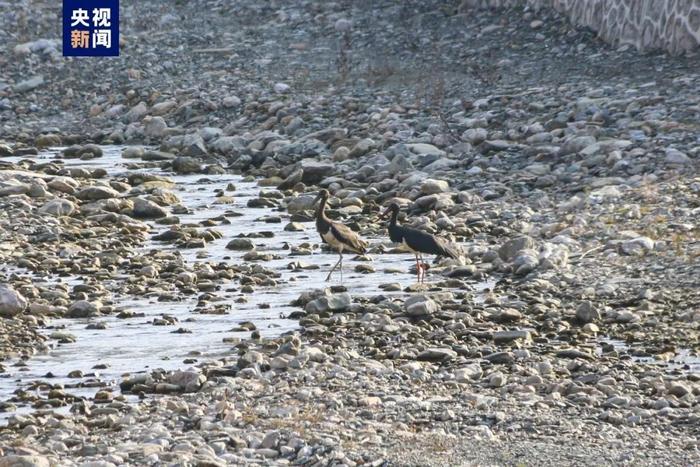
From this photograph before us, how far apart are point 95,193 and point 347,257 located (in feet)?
13.7

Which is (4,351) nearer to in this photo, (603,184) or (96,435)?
(96,435)

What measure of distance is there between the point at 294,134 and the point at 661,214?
7786 millimetres

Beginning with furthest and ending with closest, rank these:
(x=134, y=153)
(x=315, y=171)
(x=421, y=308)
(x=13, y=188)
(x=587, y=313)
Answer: (x=134, y=153), (x=315, y=171), (x=13, y=188), (x=421, y=308), (x=587, y=313)

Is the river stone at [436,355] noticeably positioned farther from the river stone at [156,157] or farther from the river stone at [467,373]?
the river stone at [156,157]

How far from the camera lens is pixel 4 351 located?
10.6 m

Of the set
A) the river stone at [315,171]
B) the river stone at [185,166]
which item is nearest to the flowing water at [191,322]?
the river stone at [315,171]

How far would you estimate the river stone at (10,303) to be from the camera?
11.5 m

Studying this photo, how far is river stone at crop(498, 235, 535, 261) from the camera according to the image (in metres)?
13.3

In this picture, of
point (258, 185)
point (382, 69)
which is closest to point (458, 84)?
point (382, 69)

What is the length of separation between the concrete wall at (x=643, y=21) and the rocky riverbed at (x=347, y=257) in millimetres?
337

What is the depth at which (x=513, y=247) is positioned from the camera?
43.9 feet

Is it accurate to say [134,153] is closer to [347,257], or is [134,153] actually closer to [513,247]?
[347,257]

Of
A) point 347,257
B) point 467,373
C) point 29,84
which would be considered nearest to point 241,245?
point 347,257

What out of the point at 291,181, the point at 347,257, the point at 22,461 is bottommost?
the point at 22,461
